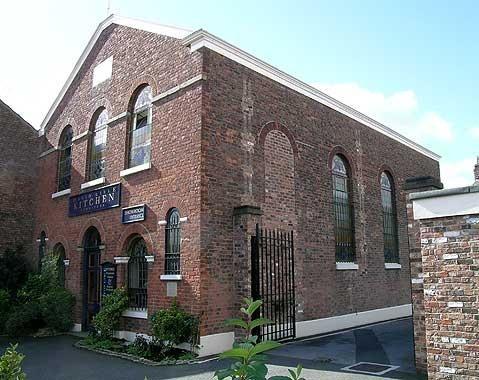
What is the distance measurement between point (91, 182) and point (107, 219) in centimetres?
157

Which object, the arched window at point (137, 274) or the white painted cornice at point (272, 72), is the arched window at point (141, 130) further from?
the white painted cornice at point (272, 72)

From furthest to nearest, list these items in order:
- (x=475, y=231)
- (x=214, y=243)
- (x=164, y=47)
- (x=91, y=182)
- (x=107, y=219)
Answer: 1. (x=91, y=182)
2. (x=107, y=219)
3. (x=164, y=47)
4. (x=214, y=243)
5. (x=475, y=231)

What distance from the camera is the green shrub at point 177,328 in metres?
9.64

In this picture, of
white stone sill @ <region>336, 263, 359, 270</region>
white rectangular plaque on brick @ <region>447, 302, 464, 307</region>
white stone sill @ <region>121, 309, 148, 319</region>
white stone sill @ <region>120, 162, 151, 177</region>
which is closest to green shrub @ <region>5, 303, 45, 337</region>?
white stone sill @ <region>121, 309, 148, 319</region>

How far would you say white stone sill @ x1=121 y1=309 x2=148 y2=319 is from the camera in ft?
37.2

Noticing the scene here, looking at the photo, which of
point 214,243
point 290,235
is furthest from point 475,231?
point 290,235

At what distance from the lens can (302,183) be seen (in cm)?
1316

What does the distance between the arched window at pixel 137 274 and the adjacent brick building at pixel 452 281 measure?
24.3 feet

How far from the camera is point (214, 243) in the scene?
1032 centimetres

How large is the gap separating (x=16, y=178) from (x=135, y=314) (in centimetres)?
903

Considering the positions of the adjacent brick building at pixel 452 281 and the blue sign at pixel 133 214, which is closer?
the adjacent brick building at pixel 452 281

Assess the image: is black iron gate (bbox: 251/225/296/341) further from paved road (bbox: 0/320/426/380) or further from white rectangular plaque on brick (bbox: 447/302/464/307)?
white rectangular plaque on brick (bbox: 447/302/464/307)

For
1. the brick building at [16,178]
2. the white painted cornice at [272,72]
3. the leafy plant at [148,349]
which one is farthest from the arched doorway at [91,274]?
the white painted cornice at [272,72]

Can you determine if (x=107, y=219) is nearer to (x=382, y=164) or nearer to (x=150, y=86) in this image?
(x=150, y=86)
